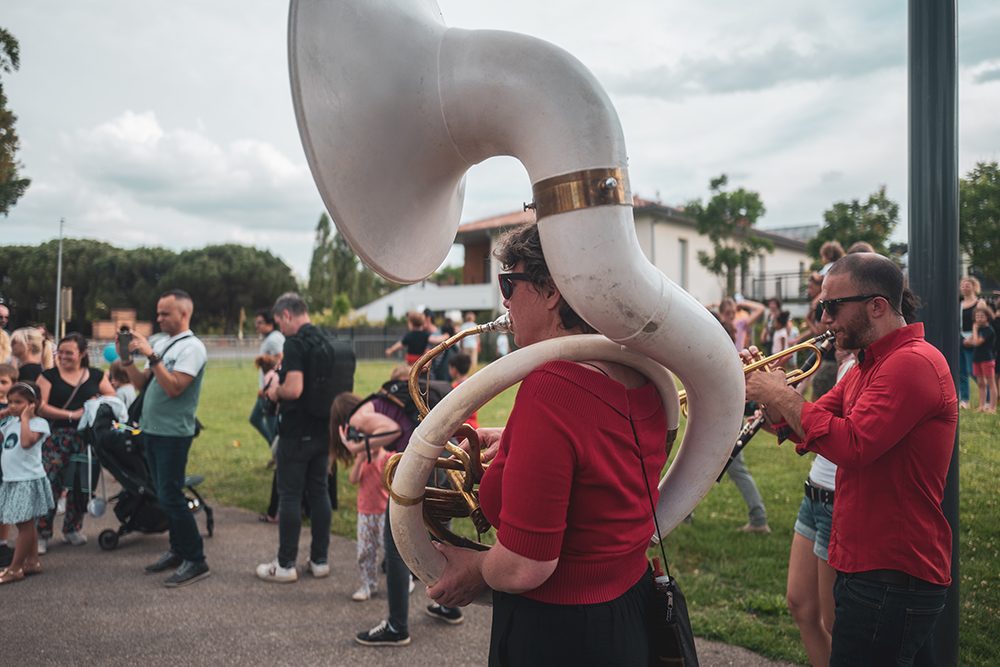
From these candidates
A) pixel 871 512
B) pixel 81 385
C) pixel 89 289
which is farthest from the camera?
pixel 89 289

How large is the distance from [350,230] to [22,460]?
4.58 m

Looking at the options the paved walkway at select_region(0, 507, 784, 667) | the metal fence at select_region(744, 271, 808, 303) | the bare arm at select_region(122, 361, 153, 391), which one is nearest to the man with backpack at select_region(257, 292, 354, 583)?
the paved walkway at select_region(0, 507, 784, 667)

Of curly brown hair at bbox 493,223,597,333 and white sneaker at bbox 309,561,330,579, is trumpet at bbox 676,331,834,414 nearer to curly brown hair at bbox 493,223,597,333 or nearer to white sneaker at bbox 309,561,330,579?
curly brown hair at bbox 493,223,597,333

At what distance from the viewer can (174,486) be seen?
4.61 metres

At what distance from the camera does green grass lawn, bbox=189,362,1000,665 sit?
3.57m

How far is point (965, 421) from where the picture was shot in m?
3.27

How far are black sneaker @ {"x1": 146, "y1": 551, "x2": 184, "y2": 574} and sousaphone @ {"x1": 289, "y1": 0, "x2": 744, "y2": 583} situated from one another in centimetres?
402

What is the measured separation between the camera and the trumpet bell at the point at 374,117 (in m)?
1.40

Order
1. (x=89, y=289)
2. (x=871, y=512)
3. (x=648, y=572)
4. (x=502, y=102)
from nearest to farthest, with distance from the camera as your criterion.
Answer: (x=502, y=102)
(x=648, y=572)
(x=871, y=512)
(x=89, y=289)

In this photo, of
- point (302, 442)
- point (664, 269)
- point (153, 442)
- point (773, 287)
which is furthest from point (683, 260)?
point (153, 442)

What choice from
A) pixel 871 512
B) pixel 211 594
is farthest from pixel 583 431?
pixel 211 594

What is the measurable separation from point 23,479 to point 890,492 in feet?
16.8

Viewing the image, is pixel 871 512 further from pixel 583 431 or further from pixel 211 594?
pixel 211 594

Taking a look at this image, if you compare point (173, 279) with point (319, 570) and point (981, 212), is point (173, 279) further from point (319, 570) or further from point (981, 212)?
point (981, 212)
